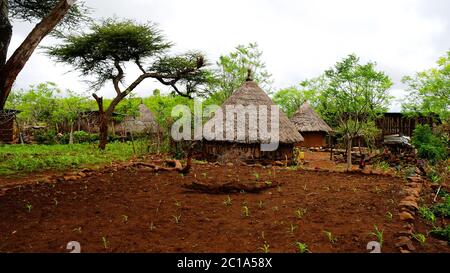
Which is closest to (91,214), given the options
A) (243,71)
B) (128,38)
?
(128,38)

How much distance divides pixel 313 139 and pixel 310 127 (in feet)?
3.67

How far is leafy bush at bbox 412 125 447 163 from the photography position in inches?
444

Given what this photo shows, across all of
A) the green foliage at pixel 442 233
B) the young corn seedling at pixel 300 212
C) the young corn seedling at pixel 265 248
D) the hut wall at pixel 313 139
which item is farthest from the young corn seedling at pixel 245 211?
the hut wall at pixel 313 139

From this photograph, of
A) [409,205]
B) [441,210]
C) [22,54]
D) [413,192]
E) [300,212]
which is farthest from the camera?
[22,54]

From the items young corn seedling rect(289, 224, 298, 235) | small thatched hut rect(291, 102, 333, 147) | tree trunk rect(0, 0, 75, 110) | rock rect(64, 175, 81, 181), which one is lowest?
young corn seedling rect(289, 224, 298, 235)

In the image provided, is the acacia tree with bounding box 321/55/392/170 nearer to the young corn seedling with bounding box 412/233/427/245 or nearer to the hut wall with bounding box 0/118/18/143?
the young corn seedling with bounding box 412/233/427/245

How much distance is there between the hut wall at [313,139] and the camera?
958 inches

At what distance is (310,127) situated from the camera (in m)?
23.7

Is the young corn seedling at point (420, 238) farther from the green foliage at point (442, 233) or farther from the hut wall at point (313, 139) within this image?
the hut wall at point (313, 139)

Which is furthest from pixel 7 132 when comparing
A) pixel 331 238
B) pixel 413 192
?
pixel 331 238

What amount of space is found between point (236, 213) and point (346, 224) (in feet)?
3.83

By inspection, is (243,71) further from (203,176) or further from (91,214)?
(91,214)

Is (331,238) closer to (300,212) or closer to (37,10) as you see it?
(300,212)

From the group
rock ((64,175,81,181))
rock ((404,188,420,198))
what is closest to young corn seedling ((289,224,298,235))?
rock ((404,188,420,198))
